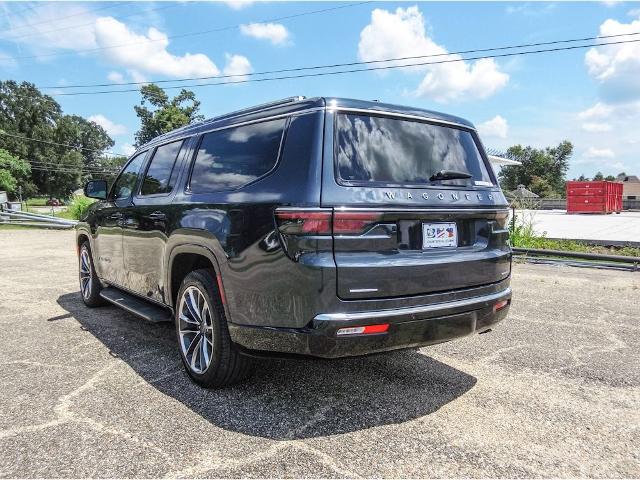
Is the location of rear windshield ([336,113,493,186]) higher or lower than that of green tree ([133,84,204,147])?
lower

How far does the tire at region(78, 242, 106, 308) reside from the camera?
5898 mm

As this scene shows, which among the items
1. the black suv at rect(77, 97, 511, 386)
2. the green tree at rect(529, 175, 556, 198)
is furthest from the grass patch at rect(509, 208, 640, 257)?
the green tree at rect(529, 175, 556, 198)

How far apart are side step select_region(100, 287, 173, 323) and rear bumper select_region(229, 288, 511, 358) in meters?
1.23

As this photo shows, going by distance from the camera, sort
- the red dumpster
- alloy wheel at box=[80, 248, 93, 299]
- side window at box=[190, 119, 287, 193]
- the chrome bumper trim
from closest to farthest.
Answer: the chrome bumper trim → side window at box=[190, 119, 287, 193] → alloy wheel at box=[80, 248, 93, 299] → the red dumpster

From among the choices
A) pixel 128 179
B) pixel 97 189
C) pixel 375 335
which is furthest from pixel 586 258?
pixel 97 189

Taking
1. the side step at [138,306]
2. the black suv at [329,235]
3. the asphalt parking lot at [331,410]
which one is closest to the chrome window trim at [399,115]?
the black suv at [329,235]

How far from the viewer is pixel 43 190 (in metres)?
83.8

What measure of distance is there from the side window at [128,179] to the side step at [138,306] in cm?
100

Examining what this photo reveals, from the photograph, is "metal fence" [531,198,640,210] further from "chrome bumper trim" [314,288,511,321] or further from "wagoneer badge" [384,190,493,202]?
"chrome bumper trim" [314,288,511,321]

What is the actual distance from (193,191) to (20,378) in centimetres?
191

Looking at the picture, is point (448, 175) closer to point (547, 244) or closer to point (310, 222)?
point (310, 222)

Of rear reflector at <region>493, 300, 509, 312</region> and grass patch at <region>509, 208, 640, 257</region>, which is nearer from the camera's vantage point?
rear reflector at <region>493, 300, 509, 312</region>

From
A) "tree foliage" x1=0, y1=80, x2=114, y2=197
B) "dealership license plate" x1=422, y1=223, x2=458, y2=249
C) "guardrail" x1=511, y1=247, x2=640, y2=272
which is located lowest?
"guardrail" x1=511, y1=247, x2=640, y2=272

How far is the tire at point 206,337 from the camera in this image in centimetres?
331
